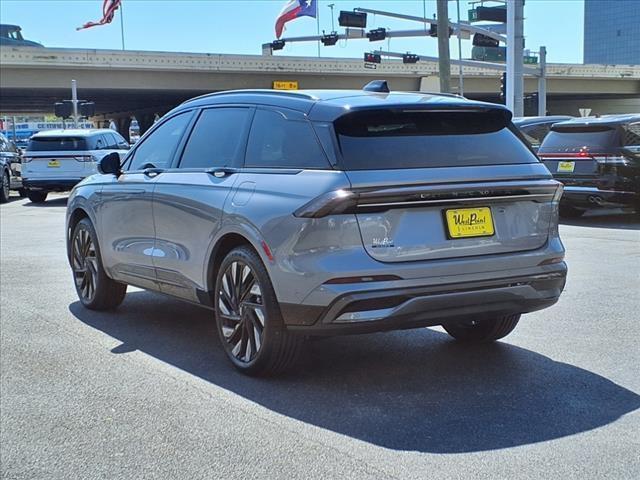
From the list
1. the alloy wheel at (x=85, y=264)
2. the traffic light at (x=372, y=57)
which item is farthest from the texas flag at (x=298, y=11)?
the alloy wheel at (x=85, y=264)

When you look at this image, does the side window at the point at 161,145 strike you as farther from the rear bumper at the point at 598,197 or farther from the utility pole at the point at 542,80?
the utility pole at the point at 542,80

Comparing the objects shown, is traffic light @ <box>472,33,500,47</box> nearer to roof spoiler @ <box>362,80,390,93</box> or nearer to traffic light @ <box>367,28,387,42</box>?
traffic light @ <box>367,28,387,42</box>

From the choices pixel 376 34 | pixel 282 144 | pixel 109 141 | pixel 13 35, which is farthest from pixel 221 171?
pixel 13 35

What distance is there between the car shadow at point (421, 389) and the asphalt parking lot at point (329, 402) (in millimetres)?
12

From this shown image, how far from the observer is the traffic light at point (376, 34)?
3594cm

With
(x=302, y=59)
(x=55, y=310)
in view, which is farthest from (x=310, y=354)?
(x=302, y=59)

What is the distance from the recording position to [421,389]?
462cm

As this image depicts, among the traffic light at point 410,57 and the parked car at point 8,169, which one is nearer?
the parked car at point 8,169

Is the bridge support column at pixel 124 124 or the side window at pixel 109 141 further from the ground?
the side window at pixel 109 141

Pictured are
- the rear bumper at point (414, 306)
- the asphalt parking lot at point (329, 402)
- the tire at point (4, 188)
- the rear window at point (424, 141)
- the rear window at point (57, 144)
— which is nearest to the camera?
the asphalt parking lot at point (329, 402)

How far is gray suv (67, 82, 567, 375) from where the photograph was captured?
14.1ft

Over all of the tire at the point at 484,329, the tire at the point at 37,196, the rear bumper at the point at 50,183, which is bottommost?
the tire at the point at 37,196

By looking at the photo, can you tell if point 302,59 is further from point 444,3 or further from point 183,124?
point 183,124

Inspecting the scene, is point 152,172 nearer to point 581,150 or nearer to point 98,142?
point 581,150
